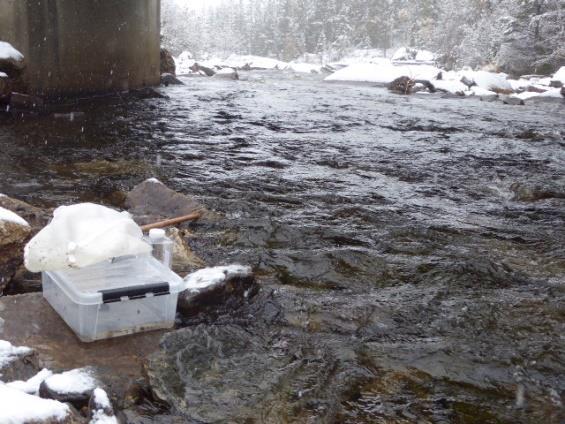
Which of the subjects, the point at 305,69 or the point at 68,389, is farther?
the point at 305,69

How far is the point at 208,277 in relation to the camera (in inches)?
144

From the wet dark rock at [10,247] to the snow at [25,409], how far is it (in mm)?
1638

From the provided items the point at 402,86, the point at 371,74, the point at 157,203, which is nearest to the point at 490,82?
the point at 402,86

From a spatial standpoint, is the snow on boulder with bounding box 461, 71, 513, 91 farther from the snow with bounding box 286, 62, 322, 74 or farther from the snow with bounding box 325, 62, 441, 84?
the snow with bounding box 286, 62, 322, 74

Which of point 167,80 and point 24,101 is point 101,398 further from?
point 167,80

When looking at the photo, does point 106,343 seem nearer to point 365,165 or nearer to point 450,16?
point 365,165

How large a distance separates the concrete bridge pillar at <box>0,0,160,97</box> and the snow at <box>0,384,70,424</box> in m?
10.7

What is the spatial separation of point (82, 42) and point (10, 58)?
263cm

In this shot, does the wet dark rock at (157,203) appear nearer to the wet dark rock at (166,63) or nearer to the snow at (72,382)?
the snow at (72,382)

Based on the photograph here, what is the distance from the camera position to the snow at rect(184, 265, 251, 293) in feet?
11.7

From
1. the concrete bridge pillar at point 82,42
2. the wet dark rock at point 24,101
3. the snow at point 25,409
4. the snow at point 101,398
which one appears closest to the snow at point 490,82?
the concrete bridge pillar at point 82,42

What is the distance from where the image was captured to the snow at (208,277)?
11.7 feet

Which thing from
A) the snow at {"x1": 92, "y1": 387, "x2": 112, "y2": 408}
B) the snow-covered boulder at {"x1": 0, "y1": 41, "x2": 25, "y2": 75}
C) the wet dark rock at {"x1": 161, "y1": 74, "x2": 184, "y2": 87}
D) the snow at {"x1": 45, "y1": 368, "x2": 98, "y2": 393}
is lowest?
the wet dark rock at {"x1": 161, "y1": 74, "x2": 184, "y2": 87}

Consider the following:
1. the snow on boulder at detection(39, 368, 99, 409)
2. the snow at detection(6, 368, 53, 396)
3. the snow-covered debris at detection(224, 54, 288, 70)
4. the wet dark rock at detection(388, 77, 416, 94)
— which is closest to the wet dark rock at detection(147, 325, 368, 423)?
the snow on boulder at detection(39, 368, 99, 409)
